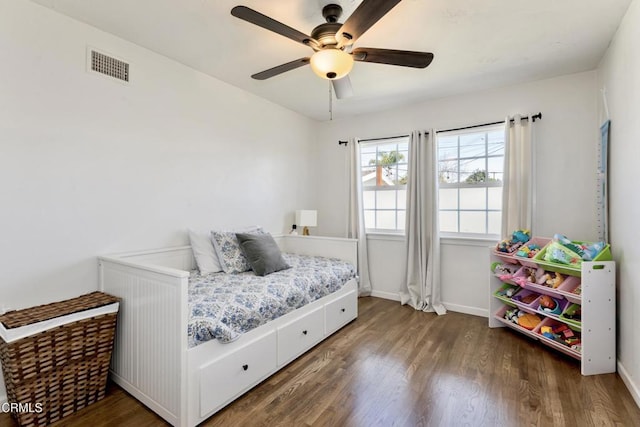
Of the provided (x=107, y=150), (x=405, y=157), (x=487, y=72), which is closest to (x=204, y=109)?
(x=107, y=150)

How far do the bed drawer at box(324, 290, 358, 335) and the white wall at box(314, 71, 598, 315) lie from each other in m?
0.94

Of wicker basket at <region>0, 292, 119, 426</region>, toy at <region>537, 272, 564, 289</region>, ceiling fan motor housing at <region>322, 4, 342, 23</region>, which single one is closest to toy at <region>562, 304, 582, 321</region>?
toy at <region>537, 272, 564, 289</region>

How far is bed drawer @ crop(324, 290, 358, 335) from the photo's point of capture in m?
2.71

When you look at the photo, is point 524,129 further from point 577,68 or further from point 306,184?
point 306,184

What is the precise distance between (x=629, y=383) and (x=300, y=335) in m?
2.15

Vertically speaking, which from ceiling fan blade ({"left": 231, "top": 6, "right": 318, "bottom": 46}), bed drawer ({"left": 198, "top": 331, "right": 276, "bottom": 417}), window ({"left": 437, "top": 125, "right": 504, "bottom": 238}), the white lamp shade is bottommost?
bed drawer ({"left": 198, "top": 331, "right": 276, "bottom": 417})

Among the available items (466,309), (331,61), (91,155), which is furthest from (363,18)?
(466,309)

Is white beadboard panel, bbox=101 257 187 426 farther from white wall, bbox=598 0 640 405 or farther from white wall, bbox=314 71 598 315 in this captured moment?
white wall, bbox=314 71 598 315

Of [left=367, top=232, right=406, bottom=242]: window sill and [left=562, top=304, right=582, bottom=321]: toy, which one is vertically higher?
[left=367, top=232, right=406, bottom=242]: window sill

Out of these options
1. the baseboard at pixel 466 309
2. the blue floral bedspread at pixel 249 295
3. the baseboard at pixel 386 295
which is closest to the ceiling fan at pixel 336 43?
the blue floral bedspread at pixel 249 295

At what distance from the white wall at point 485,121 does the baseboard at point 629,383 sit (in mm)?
1163

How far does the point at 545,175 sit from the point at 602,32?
122 centimetres

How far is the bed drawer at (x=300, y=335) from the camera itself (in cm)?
220

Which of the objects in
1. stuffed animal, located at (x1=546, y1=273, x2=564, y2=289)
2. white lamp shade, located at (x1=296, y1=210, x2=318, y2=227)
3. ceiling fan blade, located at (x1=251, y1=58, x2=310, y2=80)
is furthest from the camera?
white lamp shade, located at (x1=296, y1=210, x2=318, y2=227)
